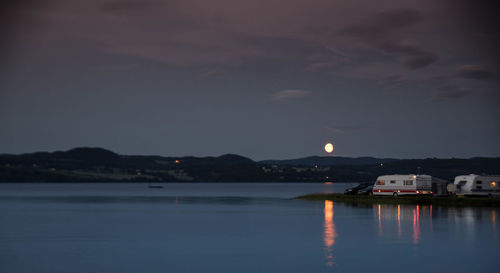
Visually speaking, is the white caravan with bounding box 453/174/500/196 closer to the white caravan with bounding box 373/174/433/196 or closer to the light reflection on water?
the white caravan with bounding box 373/174/433/196

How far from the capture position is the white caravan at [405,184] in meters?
106

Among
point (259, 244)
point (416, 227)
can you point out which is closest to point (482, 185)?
point (416, 227)

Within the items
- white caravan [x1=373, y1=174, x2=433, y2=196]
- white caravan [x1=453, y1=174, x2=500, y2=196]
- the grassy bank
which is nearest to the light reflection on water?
the grassy bank

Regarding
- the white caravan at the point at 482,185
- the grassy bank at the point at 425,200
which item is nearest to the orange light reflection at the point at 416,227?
the grassy bank at the point at 425,200

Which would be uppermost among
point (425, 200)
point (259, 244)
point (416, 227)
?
point (425, 200)

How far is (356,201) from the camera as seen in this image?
367 ft

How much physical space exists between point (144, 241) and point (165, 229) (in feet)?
41.6

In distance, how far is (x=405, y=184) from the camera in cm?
10712

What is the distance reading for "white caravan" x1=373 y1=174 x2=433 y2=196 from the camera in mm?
106000

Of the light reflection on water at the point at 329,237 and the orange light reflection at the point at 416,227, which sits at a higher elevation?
the orange light reflection at the point at 416,227

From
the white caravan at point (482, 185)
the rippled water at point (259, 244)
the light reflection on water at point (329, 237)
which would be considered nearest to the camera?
the rippled water at point (259, 244)

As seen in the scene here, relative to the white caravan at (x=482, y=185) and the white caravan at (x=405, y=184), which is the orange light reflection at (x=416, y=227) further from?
the white caravan at (x=482, y=185)

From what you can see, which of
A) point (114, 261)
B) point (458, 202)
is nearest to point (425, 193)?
point (458, 202)

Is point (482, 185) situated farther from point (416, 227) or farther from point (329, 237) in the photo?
point (329, 237)
